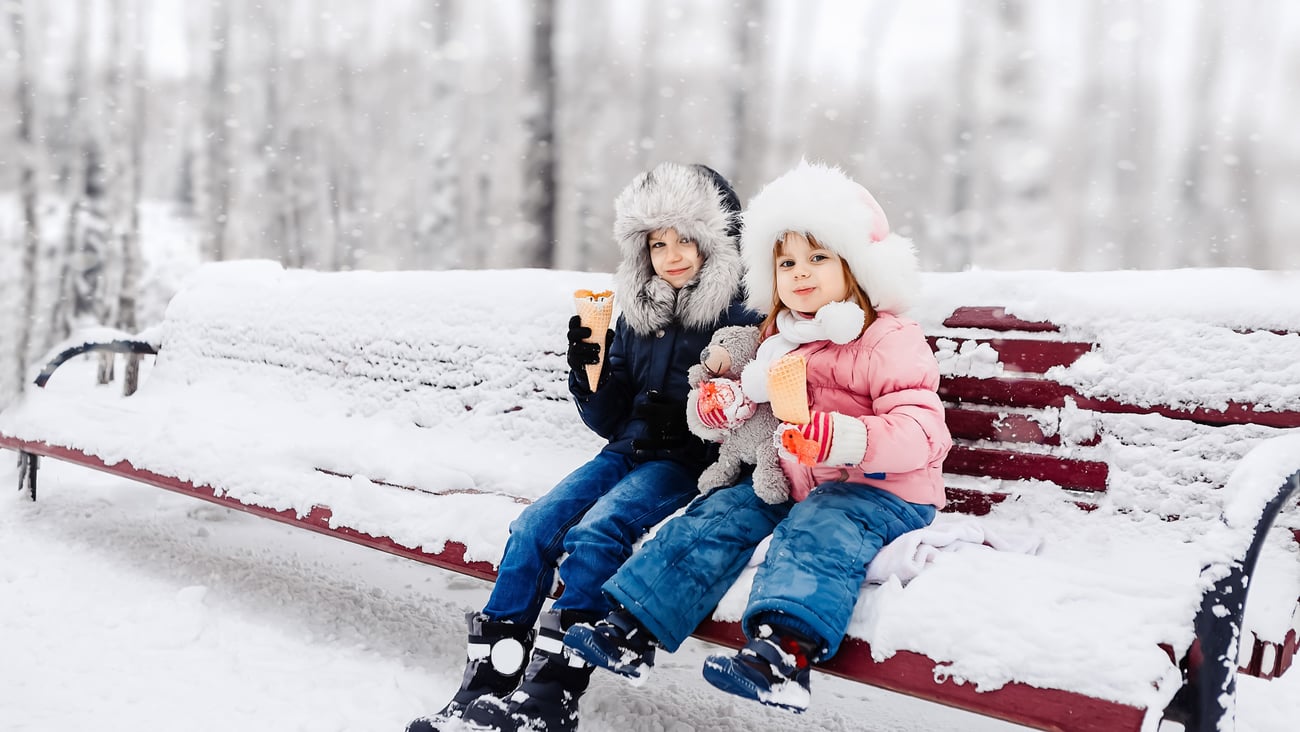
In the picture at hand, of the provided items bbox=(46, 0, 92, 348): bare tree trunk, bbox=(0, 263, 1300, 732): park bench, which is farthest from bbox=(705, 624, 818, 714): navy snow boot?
bbox=(46, 0, 92, 348): bare tree trunk

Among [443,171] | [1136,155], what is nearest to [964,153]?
[1136,155]

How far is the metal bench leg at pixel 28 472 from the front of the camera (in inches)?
179

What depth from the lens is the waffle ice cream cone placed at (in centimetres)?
196

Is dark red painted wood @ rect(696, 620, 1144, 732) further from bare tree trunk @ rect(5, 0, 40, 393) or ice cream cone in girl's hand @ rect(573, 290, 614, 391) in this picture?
bare tree trunk @ rect(5, 0, 40, 393)

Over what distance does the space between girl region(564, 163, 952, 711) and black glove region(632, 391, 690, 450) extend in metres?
0.35

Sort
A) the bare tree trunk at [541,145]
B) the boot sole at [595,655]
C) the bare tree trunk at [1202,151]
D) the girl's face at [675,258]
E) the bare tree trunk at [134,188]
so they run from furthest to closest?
1. the bare tree trunk at [1202,151]
2. the bare tree trunk at [134,188]
3. the bare tree trunk at [541,145]
4. the girl's face at [675,258]
5. the boot sole at [595,655]

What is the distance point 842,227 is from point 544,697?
133 centimetres

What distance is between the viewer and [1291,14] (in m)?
8.81

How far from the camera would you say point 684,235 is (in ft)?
8.67

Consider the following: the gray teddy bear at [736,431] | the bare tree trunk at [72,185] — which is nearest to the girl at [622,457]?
the gray teddy bear at [736,431]

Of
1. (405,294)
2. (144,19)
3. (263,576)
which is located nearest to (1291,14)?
(405,294)

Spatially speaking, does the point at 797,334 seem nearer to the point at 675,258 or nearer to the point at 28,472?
the point at 675,258

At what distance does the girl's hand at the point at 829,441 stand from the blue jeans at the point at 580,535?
0.54 m

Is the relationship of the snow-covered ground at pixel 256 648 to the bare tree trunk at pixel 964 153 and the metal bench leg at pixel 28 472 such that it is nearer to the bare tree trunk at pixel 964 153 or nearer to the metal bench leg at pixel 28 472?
the metal bench leg at pixel 28 472
